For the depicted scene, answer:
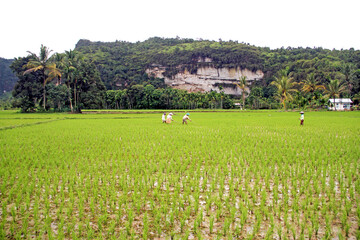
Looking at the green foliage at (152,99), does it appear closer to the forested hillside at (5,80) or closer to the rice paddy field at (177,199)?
the rice paddy field at (177,199)

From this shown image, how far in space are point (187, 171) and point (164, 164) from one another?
2.66 ft

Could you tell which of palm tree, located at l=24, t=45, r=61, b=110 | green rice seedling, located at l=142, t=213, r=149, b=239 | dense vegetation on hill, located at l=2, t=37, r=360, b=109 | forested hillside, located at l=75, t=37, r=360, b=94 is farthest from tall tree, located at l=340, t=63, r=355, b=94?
green rice seedling, located at l=142, t=213, r=149, b=239

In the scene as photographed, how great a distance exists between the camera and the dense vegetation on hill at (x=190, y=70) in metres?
42.4

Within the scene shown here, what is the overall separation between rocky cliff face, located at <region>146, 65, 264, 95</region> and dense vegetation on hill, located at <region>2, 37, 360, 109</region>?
1.82 metres

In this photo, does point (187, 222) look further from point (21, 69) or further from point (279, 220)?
point (21, 69)

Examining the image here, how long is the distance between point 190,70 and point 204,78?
645 cm

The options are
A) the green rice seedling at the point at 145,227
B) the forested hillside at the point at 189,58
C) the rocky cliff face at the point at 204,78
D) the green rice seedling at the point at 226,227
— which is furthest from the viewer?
the rocky cliff face at the point at 204,78

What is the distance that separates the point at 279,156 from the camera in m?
6.57

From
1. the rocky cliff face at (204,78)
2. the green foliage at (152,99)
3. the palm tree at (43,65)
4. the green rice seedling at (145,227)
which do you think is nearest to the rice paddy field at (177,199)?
the green rice seedling at (145,227)

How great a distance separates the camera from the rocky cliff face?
99312 millimetres

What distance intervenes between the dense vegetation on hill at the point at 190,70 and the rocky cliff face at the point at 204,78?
182 cm

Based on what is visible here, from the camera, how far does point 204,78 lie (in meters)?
102

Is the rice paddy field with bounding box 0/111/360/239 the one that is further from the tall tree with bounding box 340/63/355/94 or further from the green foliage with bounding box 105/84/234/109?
the green foliage with bounding box 105/84/234/109

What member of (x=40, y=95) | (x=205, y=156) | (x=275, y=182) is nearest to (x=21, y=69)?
(x=40, y=95)
